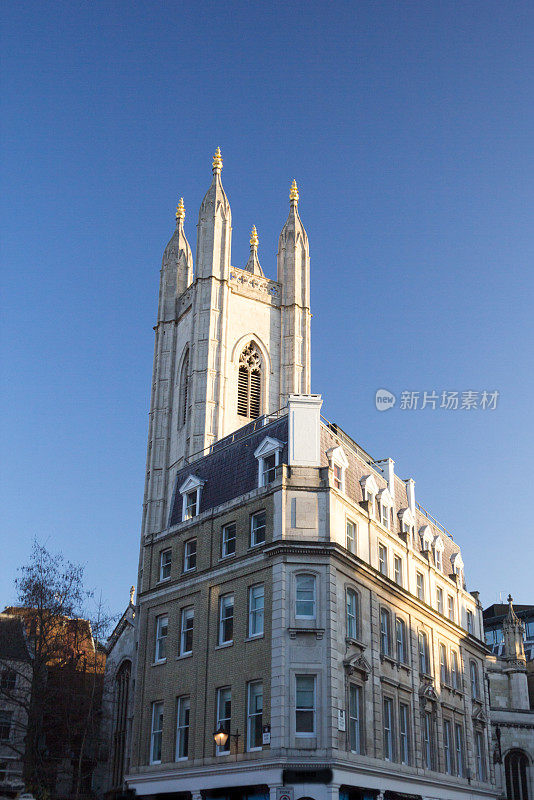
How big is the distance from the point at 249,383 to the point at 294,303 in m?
9.41

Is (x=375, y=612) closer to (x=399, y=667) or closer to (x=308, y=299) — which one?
(x=399, y=667)

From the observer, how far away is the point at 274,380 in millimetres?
76062

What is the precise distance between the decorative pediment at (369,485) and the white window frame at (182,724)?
11677mm

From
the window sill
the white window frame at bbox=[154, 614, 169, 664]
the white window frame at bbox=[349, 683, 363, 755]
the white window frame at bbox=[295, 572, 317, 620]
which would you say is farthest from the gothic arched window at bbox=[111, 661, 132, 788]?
the window sill

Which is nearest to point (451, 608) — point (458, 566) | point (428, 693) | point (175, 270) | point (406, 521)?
point (458, 566)

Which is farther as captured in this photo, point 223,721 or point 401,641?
point 401,641

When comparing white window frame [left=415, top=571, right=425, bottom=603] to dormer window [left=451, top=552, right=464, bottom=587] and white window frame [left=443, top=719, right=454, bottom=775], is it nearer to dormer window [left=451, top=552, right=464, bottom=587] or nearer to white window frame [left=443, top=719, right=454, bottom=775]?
white window frame [left=443, top=719, right=454, bottom=775]

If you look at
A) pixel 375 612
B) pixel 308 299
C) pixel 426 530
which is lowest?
pixel 375 612

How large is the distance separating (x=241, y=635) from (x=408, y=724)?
940 centimetres

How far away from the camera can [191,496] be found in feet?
138

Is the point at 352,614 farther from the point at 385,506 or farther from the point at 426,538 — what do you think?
the point at 426,538

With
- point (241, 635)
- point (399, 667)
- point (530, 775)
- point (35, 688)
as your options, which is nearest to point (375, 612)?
point (399, 667)

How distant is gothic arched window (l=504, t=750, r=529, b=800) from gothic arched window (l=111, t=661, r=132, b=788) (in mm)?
25867

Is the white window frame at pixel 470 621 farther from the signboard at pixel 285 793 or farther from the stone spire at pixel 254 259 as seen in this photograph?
the stone spire at pixel 254 259
